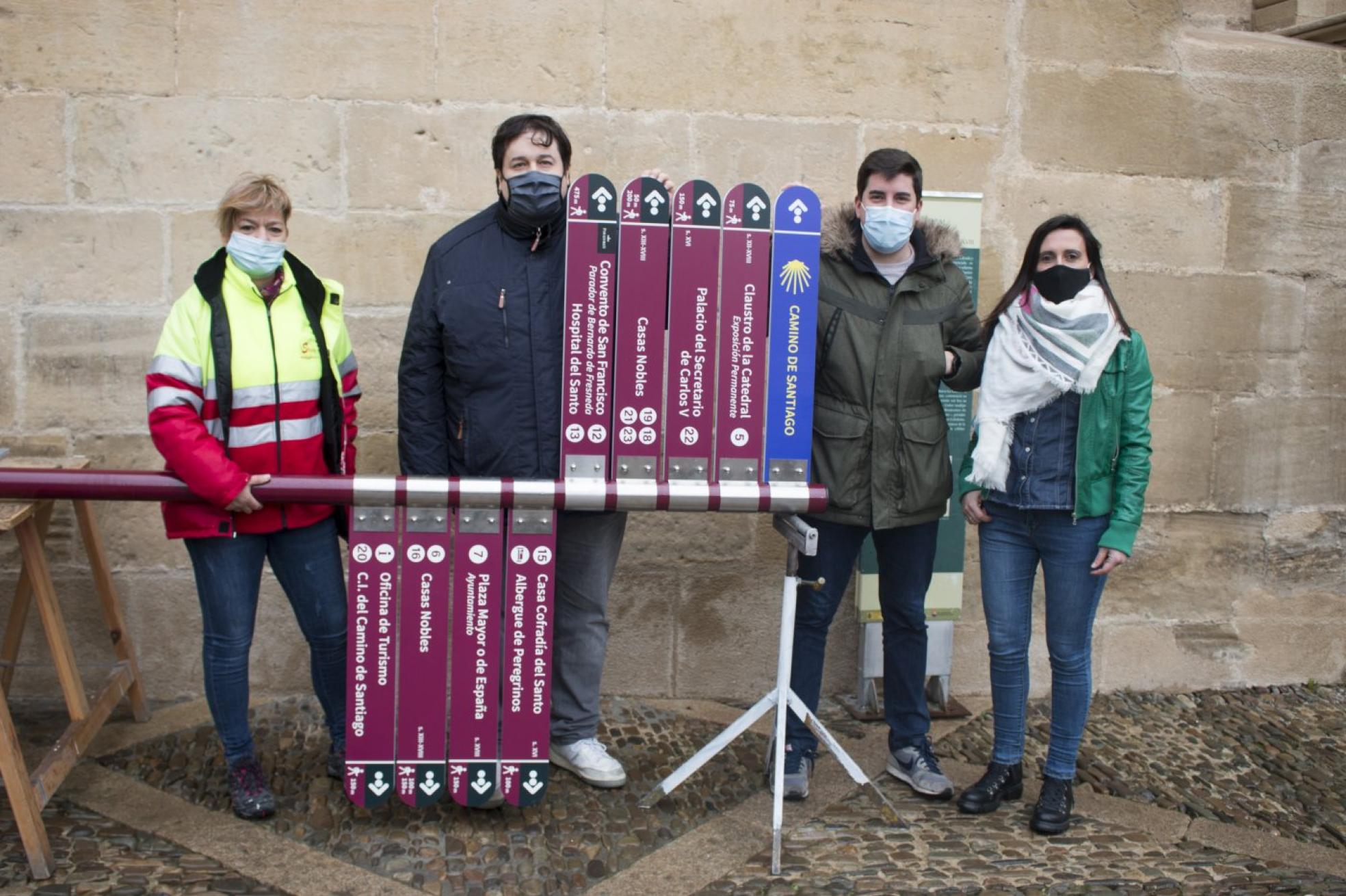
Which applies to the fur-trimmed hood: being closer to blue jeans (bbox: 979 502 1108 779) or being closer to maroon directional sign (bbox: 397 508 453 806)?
blue jeans (bbox: 979 502 1108 779)

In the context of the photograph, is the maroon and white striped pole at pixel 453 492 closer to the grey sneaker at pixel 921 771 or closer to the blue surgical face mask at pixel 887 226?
the blue surgical face mask at pixel 887 226

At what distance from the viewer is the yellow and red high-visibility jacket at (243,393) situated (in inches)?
127

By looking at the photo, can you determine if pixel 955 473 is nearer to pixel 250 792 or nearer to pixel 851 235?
pixel 851 235

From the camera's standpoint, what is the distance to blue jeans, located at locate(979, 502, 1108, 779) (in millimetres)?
3613

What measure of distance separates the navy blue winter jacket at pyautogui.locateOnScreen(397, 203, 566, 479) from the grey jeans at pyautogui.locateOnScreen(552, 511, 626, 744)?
0.33 meters

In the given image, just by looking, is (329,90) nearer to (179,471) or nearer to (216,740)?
(179,471)

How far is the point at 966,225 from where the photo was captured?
4438mm

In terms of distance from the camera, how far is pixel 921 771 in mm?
3920

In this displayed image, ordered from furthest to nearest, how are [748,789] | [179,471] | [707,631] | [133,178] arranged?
[707,631] < [133,178] < [748,789] < [179,471]

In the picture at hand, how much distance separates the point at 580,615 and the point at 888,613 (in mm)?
951

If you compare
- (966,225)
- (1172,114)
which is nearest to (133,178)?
(966,225)

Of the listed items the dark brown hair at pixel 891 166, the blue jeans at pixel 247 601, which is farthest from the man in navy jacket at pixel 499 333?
the dark brown hair at pixel 891 166

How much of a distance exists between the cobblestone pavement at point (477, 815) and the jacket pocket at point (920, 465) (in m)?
1.05

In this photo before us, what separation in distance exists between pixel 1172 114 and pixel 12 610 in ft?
14.6
